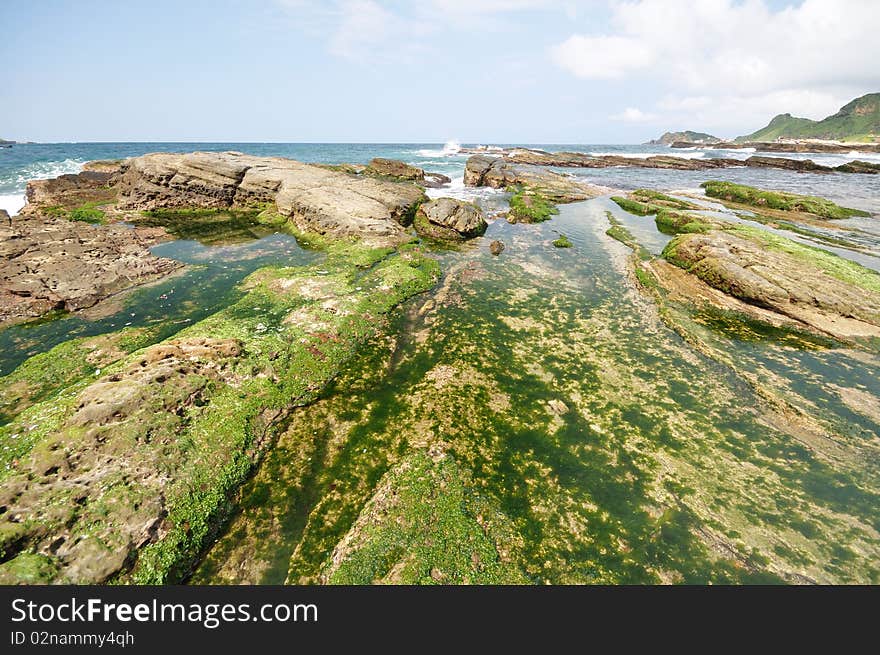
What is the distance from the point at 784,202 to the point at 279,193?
2284 inches

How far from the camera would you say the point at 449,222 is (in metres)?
29.8

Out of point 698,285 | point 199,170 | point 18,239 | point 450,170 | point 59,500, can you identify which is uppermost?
point 450,170

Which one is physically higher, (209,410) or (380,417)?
(209,410)

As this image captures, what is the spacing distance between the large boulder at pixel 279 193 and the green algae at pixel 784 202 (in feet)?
140

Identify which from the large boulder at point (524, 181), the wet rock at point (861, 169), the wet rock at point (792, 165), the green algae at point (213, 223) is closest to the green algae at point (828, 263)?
the large boulder at point (524, 181)

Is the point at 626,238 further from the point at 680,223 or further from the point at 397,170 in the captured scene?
the point at 397,170

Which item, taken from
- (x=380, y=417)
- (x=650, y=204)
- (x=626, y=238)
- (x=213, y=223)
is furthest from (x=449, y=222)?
(x=650, y=204)

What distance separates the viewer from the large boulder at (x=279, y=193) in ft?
90.6

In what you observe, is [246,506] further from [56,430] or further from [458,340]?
[458,340]

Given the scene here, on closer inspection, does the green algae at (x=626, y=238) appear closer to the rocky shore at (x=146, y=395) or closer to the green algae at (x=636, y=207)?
the green algae at (x=636, y=207)

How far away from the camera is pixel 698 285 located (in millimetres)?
20844

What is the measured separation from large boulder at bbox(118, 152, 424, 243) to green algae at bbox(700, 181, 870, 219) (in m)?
42.8

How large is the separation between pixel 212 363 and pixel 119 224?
26.2m
